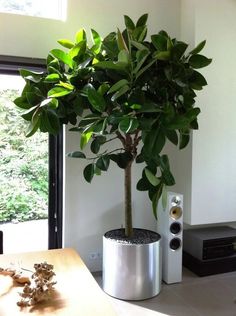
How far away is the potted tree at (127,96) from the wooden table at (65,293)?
983 millimetres

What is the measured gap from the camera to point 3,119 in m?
3.40

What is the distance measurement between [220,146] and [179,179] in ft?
1.92

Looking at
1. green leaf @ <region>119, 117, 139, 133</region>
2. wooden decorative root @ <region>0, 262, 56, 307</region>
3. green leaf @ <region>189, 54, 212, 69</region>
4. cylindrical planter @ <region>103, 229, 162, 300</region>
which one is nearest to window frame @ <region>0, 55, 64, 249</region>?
cylindrical planter @ <region>103, 229, 162, 300</region>

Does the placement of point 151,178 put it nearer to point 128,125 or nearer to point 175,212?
point 128,125

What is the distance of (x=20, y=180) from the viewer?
351 cm

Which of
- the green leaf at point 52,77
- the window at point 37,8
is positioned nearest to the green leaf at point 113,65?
the green leaf at point 52,77

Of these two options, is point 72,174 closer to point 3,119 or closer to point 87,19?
point 3,119

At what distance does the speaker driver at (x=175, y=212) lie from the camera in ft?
10.8

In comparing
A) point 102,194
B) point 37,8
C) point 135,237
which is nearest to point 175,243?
point 135,237

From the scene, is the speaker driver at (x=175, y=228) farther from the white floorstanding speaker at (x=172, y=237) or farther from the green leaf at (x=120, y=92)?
the green leaf at (x=120, y=92)

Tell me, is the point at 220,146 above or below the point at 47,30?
below

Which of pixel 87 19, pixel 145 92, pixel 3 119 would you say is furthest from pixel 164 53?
pixel 3 119

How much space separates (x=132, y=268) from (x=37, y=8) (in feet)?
8.83

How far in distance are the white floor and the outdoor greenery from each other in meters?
0.08
